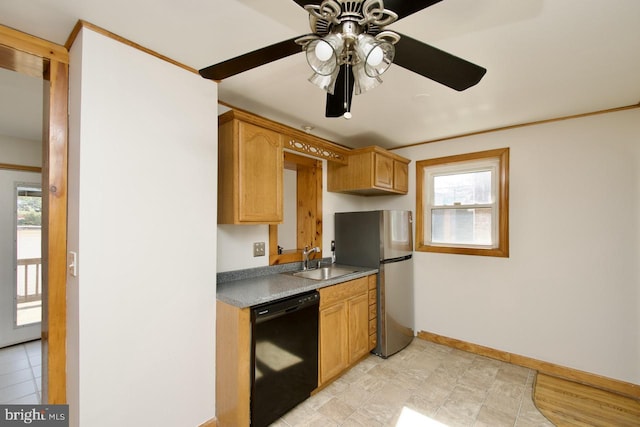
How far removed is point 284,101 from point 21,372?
3591 millimetres

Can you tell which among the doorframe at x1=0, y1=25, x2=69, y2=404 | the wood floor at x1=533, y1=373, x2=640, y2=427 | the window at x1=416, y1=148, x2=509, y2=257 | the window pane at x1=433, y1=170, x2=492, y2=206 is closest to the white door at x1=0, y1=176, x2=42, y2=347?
the doorframe at x1=0, y1=25, x2=69, y2=404

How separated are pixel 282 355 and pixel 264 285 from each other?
54cm

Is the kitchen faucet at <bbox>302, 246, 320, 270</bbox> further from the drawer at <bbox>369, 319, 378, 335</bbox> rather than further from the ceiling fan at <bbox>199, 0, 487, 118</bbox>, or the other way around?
the ceiling fan at <bbox>199, 0, 487, 118</bbox>

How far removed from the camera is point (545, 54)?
1594mm

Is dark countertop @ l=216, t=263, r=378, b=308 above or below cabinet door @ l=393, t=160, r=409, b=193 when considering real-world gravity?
below

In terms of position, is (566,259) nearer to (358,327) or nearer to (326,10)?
(358,327)

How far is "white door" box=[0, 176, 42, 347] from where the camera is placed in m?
3.17

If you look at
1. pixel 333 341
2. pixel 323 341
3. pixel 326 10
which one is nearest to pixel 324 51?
pixel 326 10

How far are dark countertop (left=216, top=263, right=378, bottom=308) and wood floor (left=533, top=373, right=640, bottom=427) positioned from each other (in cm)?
170

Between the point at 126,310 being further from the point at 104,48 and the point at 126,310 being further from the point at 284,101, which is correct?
the point at 284,101

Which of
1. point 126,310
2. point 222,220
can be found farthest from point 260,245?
point 126,310

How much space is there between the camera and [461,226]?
320 cm

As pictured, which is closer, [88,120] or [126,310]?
[88,120]

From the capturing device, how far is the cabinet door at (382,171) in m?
3.04
